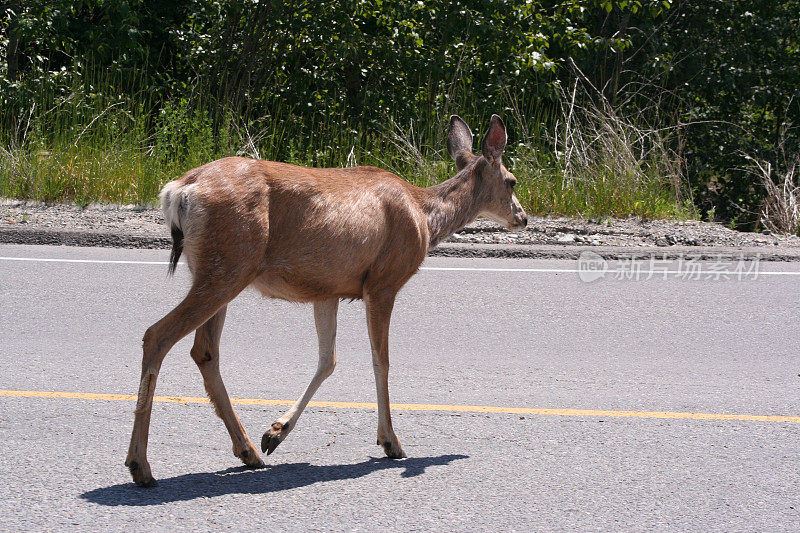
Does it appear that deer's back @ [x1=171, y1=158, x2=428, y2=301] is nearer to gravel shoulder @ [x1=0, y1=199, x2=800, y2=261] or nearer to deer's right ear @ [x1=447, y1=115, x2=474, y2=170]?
deer's right ear @ [x1=447, y1=115, x2=474, y2=170]

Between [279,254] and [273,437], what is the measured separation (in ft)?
3.08

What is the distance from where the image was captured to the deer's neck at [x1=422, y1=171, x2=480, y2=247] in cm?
575

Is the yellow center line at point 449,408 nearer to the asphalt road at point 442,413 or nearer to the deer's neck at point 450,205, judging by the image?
the asphalt road at point 442,413

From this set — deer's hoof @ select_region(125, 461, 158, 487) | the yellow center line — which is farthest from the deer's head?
deer's hoof @ select_region(125, 461, 158, 487)

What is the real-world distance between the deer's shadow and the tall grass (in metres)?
8.31

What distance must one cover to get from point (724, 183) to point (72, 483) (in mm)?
16328

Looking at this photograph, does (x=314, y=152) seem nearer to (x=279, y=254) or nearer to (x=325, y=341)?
(x=325, y=341)

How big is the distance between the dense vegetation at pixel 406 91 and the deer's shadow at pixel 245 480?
27.6 ft

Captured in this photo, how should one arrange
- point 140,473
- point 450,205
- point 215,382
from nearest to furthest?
point 140,473
point 215,382
point 450,205

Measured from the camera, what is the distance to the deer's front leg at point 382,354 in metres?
4.98

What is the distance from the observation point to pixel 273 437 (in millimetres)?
4910

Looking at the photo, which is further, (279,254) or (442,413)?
(442,413)

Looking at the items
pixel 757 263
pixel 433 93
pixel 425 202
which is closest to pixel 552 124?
pixel 433 93

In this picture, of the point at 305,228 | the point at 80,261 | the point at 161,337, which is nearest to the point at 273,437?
the point at 161,337
